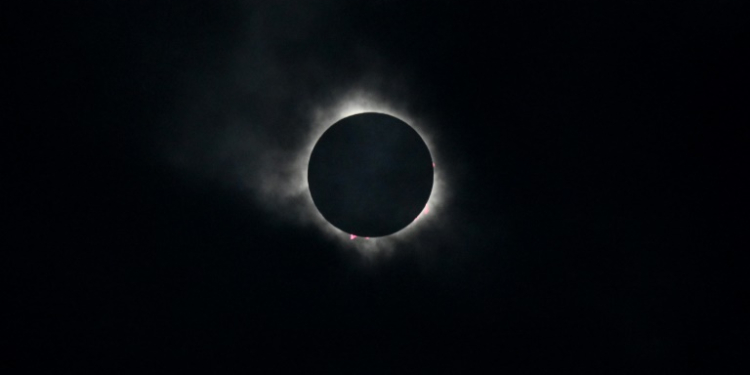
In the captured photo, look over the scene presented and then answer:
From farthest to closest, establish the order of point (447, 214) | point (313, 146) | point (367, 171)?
1. point (447, 214)
2. point (313, 146)
3. point (367, 171)

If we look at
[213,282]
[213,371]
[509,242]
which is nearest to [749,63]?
[509,242]

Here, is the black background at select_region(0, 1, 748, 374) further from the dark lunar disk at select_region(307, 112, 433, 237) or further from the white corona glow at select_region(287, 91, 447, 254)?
the dark lunar disk at select_region(307, 112, 433, 237)

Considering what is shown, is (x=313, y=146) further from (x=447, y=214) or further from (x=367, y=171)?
(x=447, y=214)

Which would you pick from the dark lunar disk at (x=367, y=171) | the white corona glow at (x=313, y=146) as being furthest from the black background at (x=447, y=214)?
the dark lunar disk at (x=367, y=171)

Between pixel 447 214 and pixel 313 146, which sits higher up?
pixel 313 146

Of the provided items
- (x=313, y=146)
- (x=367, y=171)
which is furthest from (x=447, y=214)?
(x=313, y=146)

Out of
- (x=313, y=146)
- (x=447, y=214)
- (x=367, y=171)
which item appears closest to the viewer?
(x=367, y=171)
